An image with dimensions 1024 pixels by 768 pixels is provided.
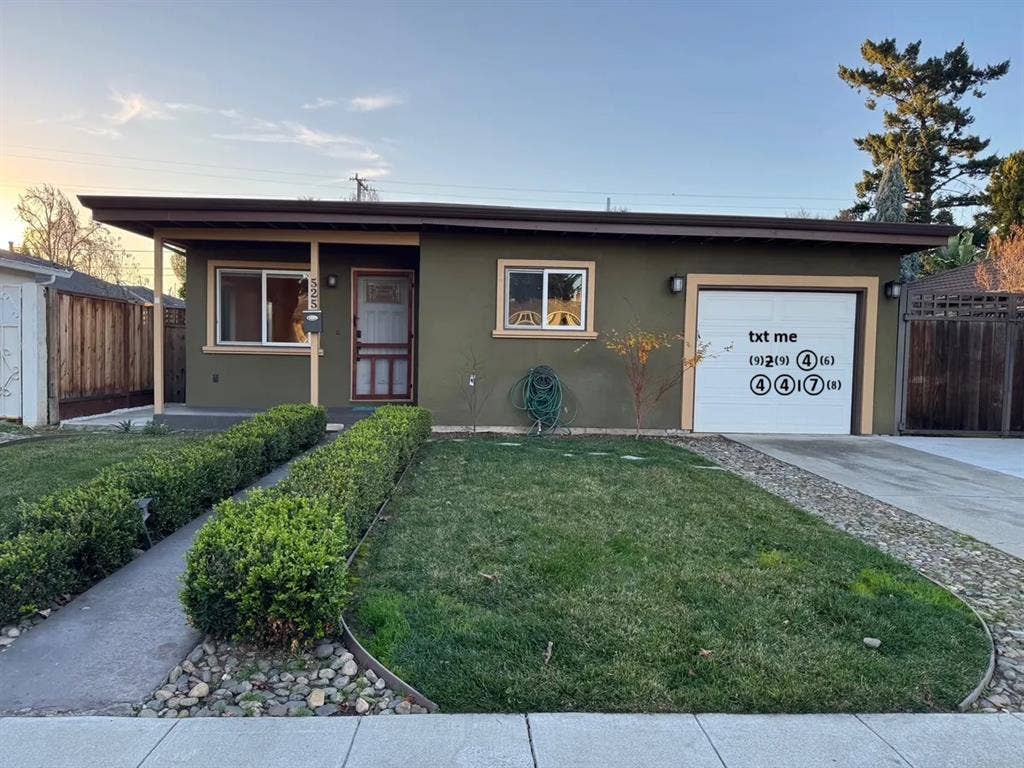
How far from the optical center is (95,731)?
219cm

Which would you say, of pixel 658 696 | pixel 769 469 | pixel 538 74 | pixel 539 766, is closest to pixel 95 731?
pixel 539 766

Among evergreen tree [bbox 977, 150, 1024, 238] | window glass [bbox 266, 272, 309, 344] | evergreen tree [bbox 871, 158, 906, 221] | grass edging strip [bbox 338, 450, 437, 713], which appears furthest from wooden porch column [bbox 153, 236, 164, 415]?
evergreen tree [bbox 977, 150, 1024, 238]

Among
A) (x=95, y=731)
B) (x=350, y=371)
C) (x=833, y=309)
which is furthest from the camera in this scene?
(x=350, y=371)

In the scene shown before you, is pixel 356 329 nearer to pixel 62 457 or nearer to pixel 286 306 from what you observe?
pixel 286 306

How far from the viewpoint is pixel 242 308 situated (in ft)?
33.0

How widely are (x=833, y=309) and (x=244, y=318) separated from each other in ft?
30.7

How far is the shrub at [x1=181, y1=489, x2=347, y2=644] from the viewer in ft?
8.75

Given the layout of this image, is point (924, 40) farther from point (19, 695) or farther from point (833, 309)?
point (19, 695)

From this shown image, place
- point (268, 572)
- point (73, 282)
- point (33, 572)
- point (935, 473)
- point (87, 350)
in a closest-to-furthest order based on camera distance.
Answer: point (268, 572)
point (33, 572)
point (935, 473)
point (87, 350)
point (73, 282)

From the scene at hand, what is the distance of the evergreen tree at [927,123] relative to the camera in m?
23.3

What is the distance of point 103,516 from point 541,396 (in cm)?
606

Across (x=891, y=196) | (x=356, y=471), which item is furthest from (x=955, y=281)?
(x=356, y=471)

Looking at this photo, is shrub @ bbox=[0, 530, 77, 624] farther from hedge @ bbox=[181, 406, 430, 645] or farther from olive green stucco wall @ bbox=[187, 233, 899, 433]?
olive green stucco wall @ bbox=[187, 233, 899, 433]

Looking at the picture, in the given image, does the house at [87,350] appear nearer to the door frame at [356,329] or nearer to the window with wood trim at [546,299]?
the door frame at [356,329]
